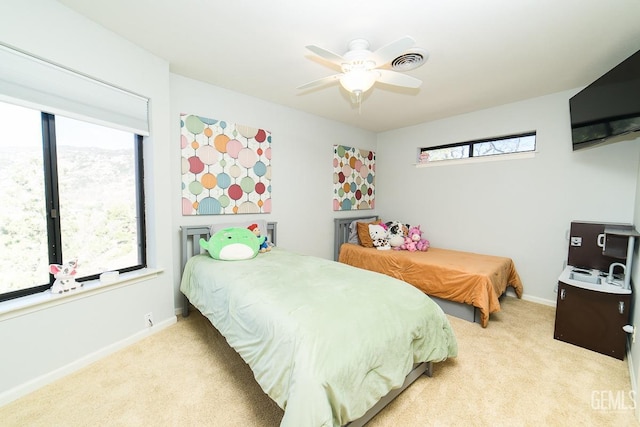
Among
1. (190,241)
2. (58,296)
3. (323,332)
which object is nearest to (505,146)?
(323,332)

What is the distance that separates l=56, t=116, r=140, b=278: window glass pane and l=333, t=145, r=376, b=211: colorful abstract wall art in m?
2.66

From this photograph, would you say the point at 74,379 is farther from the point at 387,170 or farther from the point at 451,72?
the point at 387,170

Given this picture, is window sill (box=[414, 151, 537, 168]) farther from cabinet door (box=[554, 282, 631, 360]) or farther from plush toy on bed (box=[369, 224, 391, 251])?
cabinet door (box=[554, 282, 631, 360])

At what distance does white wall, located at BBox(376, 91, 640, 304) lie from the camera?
2680mm

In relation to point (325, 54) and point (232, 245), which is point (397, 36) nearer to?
point (325, 54)

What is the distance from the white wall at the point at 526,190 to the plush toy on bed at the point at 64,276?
412cm

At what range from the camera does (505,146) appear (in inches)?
132

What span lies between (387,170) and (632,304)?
10.5ft

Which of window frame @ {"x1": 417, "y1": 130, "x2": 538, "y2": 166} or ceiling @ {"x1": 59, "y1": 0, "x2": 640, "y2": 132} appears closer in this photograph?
ceiling @ {"x1": 59, "y1": 0, "x2": 640, "y2": 132}

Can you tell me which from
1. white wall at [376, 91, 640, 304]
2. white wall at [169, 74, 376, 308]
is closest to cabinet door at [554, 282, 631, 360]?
white wall at [376, 91, 640, 304]

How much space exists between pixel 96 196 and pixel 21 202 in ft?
1.40

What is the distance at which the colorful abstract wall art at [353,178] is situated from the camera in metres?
4.07

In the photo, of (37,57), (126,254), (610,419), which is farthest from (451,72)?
(126,254)

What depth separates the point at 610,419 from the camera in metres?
1.46
